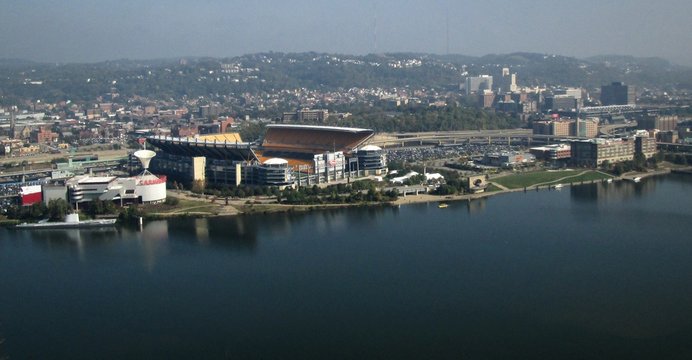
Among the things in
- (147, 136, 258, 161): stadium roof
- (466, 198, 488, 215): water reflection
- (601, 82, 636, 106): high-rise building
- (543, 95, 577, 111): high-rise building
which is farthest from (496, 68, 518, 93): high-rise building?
(466, 198, 488, 215): water reflection

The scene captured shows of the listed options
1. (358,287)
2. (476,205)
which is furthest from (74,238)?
(476,205)

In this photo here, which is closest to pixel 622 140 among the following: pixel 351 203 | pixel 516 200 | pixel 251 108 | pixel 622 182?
pixel 622 182

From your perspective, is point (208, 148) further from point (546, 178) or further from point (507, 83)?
point (507, 83)

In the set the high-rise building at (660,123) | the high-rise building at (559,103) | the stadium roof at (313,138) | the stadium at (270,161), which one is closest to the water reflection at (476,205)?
the stadium at (270,161)

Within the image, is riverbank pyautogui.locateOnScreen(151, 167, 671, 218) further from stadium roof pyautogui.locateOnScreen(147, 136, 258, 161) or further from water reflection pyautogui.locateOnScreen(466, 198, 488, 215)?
stadium roof pyautogui.locateOnScreen(147, 136, 258, 161)

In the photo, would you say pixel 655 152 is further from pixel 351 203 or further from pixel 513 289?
pixel 513 289

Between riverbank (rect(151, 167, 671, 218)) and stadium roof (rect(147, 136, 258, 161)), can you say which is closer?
riverbank (rect(151, 167, 671, 218))
